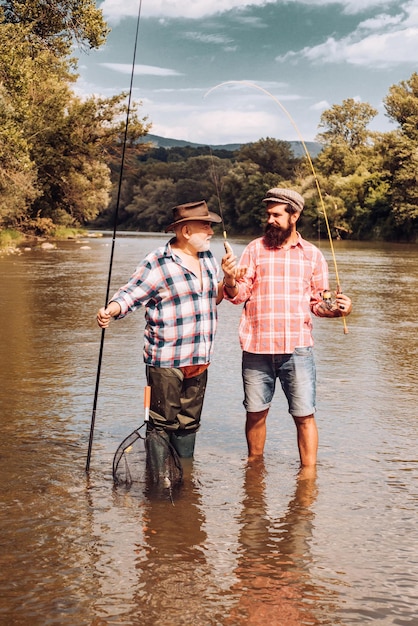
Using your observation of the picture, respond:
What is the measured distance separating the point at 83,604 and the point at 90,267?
1038 inches

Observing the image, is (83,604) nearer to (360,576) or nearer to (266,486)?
(360,576)

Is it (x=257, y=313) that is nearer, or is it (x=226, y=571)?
(x=226, y=571)

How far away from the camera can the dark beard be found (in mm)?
5750

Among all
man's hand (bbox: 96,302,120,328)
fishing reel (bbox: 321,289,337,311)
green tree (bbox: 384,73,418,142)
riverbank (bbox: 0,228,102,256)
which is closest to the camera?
man's hand (bbox: 96,302,120,328)

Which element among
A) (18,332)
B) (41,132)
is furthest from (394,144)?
(18,332)

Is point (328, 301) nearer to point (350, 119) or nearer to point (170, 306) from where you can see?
point (170, 306)

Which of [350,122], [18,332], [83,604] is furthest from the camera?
[350,122]

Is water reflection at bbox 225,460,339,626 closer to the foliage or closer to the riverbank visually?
the foliage

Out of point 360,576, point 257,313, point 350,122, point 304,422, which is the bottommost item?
point 360,576

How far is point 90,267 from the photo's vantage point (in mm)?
29875

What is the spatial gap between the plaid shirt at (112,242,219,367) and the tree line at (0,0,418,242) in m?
0.54

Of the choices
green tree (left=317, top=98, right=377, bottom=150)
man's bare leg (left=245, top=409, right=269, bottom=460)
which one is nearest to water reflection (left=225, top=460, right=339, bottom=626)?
man's bare leg (left=245, top=409, right=269, bottom=460)

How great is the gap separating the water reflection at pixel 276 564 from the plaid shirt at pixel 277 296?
3.01 ft

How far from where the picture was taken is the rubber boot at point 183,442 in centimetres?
573
